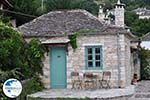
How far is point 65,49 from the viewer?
75.9 ft

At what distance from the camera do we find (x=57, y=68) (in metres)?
23.2

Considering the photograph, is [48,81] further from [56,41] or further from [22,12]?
[22,12]

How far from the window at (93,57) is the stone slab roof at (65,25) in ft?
3.17

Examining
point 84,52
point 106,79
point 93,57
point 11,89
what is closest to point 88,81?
point 106,79

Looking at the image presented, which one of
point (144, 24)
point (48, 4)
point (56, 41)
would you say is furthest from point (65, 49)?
point (144, 24)

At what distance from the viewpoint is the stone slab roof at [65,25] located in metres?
23.1

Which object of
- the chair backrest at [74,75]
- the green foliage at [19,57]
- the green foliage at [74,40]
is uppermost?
the green foliage at [74,40]

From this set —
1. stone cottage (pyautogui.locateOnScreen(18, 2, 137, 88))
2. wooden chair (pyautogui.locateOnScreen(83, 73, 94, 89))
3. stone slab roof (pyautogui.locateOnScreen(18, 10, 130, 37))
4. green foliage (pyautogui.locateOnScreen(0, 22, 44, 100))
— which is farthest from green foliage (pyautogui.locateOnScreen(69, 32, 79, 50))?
green foliage (pyautogui.locateOnScreen(0, 22, 44, 100))

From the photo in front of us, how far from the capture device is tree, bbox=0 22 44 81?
61.1 ft

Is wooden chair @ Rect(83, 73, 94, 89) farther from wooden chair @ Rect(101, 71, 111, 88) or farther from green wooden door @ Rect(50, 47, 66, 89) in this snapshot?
green wooden door @ Rect(50, 47, 66, 89)

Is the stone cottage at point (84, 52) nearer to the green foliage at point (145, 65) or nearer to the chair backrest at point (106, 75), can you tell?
the chair backrest at point (106, 75)

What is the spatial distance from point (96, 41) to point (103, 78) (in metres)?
2.11

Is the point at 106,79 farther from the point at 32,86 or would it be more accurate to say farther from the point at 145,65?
the point at 145,65

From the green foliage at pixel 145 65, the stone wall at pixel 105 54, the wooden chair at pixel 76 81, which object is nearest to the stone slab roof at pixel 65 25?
the stone wall at pixel 105 54
